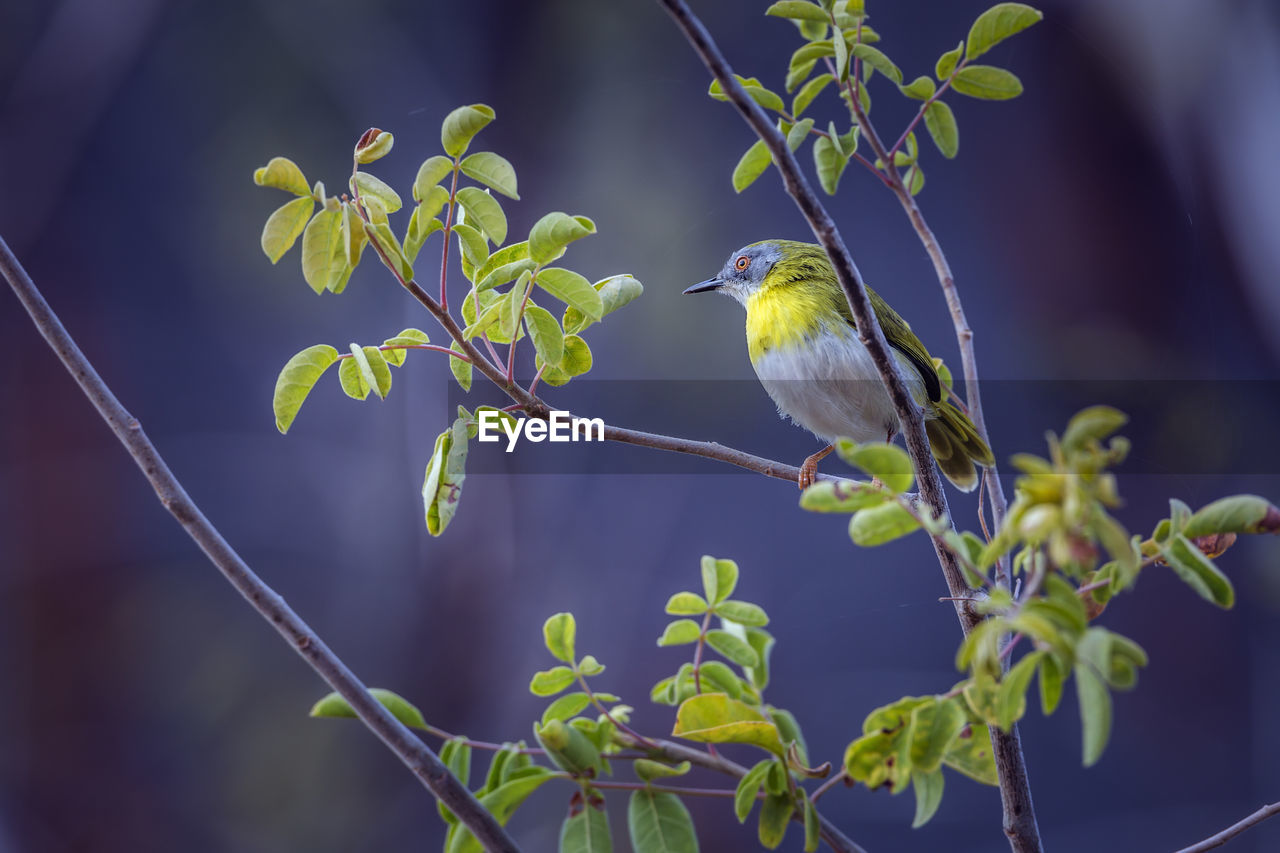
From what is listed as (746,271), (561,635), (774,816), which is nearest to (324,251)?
(561,635)

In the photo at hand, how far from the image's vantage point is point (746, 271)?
1109mm

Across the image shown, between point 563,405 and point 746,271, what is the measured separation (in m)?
0.46

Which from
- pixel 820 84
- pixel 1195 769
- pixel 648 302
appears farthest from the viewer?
pixel 648 302

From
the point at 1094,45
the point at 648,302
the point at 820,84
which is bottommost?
the point at 820,84

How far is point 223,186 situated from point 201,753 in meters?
1.00

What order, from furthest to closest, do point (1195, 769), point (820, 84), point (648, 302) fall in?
1. point (648, 302)
2. point (1195, 769)
3. point (820, 84)

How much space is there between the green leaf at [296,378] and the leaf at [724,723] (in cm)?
28

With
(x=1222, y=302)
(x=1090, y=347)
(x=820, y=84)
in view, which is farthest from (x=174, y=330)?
(x=1222, y=302)

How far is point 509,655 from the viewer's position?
5.35 ft

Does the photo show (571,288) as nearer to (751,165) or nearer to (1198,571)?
(751,165)

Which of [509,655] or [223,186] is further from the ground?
[223,186]

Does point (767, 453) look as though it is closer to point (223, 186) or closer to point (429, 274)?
point (429, 274)

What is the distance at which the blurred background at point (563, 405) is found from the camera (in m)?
1.51

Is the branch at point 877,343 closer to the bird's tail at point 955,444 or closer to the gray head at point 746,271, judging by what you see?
the bird's tail at point 955,444
